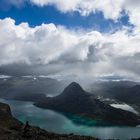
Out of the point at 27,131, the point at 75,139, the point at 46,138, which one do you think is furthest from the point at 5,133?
the point at 75,139

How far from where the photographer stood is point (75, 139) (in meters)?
147

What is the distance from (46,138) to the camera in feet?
450

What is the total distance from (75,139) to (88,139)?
25.5 ft

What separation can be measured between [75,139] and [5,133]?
34164 mm

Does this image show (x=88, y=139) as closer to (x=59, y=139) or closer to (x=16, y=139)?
(x=59, y=139)

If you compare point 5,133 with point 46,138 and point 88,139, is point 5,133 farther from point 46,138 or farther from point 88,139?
point 88,139

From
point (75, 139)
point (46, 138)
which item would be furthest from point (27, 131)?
point (75, 139)

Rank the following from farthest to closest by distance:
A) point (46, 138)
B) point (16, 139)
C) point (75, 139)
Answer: point (75, 139) < point (46, 138) < point (16, 139)

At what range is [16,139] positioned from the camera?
12488 centimetres

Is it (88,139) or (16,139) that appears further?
(88,139)

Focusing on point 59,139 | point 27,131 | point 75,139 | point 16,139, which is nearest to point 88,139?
point 75,139

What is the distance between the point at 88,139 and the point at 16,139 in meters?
41.6

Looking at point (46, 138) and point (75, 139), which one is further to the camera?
point (75, 139)

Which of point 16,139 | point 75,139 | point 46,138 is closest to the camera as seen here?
point 16,139
